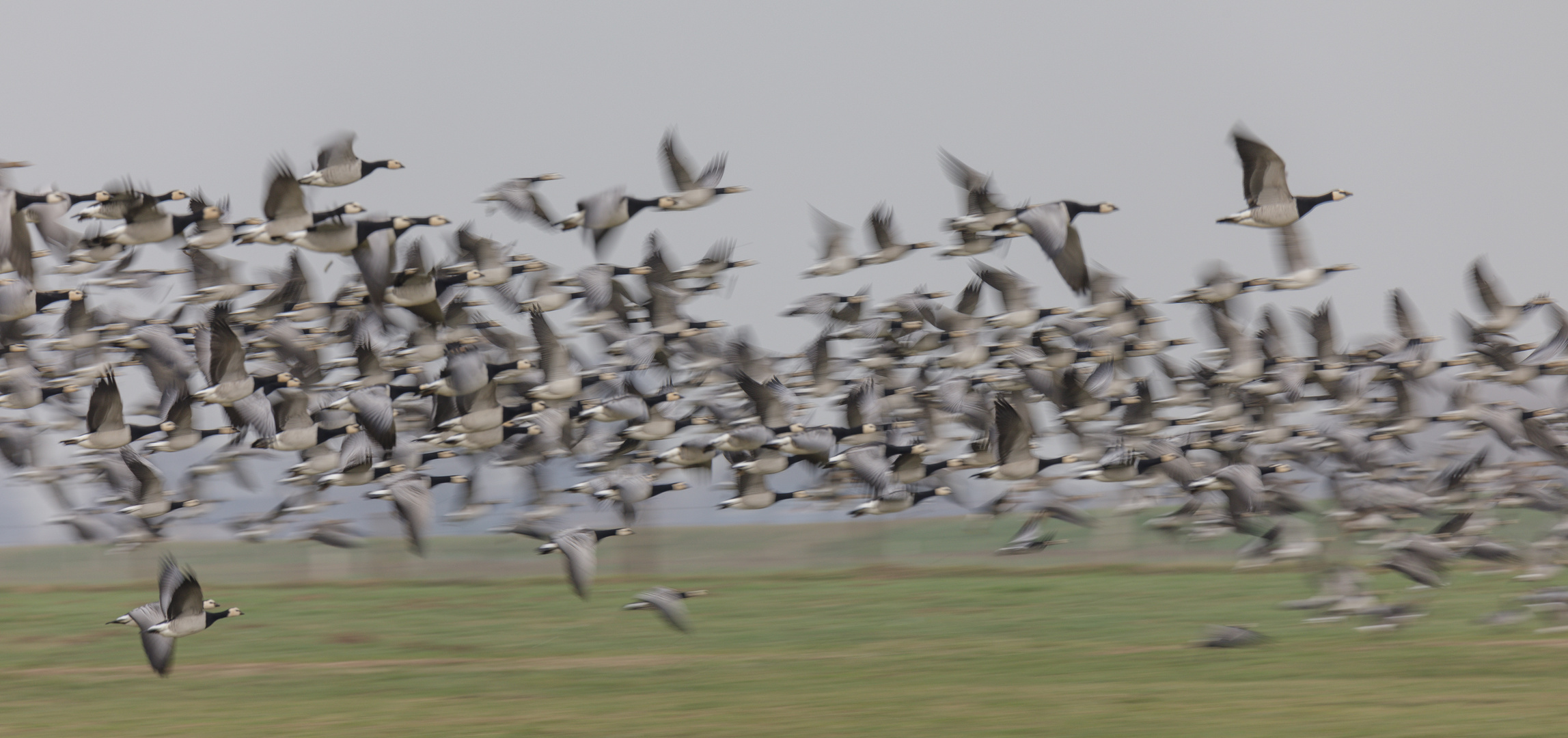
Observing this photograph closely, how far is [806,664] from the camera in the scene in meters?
19.2

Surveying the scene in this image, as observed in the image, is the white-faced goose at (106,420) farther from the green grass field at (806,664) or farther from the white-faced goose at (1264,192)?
the white-faced goose at (1264,192)

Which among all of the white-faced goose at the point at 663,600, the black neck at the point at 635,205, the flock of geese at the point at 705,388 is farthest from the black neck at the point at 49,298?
the white-faced goose at the point at 663,600

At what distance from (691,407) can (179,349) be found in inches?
253

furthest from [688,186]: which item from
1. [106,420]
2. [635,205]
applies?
[106,420]

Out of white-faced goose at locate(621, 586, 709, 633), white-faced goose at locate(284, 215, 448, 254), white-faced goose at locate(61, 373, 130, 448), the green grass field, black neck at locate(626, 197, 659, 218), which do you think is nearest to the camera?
the green grass field

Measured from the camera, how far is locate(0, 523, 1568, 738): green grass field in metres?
14.9

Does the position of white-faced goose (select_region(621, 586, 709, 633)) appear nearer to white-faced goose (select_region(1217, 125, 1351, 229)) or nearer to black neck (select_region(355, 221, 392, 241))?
black neck (select_region(355, 221, 392, 241))

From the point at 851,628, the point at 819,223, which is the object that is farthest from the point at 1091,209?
the point at 851,628

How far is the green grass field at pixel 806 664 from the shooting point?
14.9m

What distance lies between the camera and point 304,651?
2173cm

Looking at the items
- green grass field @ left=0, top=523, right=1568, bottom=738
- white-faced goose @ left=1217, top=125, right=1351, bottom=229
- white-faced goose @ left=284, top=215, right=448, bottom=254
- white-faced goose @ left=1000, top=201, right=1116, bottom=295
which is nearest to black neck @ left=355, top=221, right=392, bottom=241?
white-faced goose @ left=284, top=215, right=448, bottom=254

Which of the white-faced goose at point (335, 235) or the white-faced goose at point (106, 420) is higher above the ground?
the white-faced goose at point (335, 235)

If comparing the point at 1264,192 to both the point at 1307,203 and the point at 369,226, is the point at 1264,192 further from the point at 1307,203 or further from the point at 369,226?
the point at 369,226

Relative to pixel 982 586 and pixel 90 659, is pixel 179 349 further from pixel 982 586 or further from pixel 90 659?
pixel 982 586
